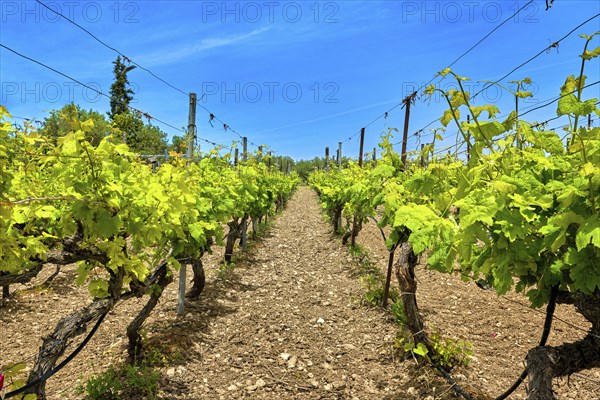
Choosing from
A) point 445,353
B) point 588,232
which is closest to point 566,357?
point 588,232

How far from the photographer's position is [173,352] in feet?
15.9

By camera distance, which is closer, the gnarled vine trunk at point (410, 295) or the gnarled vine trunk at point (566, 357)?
the gnarled vine trunk at point (566, 357)

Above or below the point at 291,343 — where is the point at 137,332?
above

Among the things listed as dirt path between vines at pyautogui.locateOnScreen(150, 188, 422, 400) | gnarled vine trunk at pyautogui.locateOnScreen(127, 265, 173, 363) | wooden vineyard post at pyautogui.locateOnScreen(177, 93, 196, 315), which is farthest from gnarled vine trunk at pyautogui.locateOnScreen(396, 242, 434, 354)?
wooden vineyard post at pyautogui.locateOnScreen(177, 93, 196, 315)

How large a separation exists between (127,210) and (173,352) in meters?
2.67

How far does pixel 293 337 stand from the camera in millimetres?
5570

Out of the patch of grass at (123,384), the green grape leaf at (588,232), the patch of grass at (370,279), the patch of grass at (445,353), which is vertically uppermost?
the green grape leaf at (588,232)

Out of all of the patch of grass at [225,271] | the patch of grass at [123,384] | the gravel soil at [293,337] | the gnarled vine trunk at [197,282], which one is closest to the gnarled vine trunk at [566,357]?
the gravel soil at [293,337]

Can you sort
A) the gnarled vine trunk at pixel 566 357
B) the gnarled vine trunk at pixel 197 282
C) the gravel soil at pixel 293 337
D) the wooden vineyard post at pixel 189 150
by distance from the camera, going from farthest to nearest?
1. the gnarled vine trunk at pixel 197 282
2. the wooden vineyard post at pixel 189 150
3. the gravel soil at pixel 293 337
4. the gnarled vine trunk at pixel 566 357

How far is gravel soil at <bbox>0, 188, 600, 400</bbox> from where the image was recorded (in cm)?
423

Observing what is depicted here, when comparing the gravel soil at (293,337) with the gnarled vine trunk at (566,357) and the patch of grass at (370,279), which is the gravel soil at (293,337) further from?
the gnarled vine trunk at (566,357)

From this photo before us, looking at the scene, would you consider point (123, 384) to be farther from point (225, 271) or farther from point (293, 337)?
point (225, 271)

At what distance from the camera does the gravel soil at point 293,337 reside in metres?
4.23

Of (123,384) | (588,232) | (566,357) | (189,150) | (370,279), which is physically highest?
(189,150)
